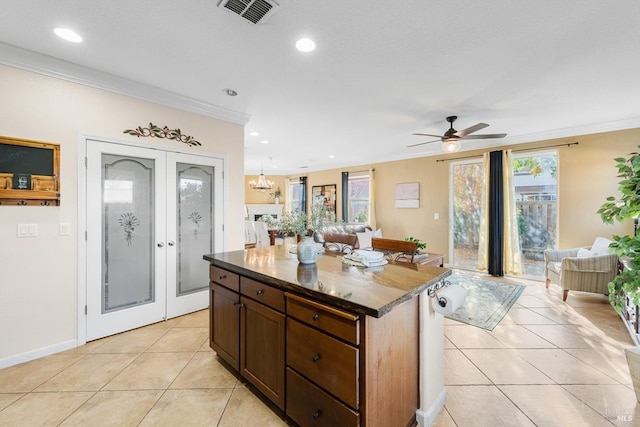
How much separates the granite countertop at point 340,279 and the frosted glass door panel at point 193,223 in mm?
1287

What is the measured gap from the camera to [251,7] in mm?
1735

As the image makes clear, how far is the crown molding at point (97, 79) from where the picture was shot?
2252mm

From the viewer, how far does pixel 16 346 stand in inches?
91.0

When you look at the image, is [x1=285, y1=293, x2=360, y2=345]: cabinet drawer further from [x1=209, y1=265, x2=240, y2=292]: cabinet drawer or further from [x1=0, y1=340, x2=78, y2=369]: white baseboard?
[x1=0, y1=340, x2=78, y2=369]: white baseboard

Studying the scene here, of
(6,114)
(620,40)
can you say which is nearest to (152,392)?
(6,114)

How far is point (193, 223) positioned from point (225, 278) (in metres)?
1.61

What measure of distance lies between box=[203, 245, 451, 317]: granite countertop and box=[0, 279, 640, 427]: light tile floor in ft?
3.04

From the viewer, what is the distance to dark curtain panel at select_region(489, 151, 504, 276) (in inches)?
199

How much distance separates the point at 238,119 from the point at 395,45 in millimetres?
2378

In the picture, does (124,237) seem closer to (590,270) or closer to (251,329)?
(251,329)

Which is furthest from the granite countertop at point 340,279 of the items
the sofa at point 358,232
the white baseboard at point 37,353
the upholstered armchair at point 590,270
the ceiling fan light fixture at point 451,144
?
the upholstered armchair at point 590,270

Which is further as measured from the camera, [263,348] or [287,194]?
[287,194]

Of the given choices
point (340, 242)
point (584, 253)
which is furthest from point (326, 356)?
point (584, 253)

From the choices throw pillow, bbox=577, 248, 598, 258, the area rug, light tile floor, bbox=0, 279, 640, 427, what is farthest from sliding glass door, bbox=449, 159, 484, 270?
light tile floor, bbox=0, 279, 640, 427
